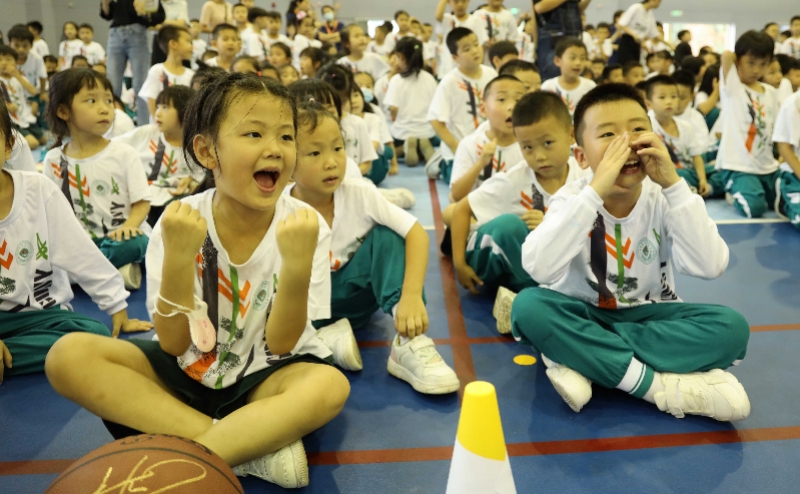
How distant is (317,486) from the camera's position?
4.73ft

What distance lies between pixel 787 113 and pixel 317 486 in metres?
3.33

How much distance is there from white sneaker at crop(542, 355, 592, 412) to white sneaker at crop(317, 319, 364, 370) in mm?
569

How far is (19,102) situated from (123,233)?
5.14m

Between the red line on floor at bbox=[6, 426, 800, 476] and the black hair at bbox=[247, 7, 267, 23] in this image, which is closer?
the red line on floor at bbox=[6, 426, 800, 476]

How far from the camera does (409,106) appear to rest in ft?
19.0

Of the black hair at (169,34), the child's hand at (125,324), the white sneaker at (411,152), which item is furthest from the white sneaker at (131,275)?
the white sneaker at (411,152)

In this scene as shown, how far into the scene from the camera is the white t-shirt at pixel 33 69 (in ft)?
26.1

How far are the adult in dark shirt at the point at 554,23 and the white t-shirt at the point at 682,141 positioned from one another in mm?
927

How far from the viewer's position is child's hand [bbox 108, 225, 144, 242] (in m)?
2.77

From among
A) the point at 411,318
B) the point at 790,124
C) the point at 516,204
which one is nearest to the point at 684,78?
the point at 790,124

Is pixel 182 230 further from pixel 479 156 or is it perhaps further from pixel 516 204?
pixel 479 156

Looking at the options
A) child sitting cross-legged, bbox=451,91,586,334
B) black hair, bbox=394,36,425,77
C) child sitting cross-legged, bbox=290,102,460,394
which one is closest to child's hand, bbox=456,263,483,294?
child sitting cross-legged, bbox=451,91,586,334

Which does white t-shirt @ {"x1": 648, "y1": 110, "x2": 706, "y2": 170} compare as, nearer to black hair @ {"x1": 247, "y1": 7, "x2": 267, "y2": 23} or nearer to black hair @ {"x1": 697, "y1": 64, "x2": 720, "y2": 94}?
black hair @ {"x1": 697, "y1": 64, "x2": 720, "y2": 94}
